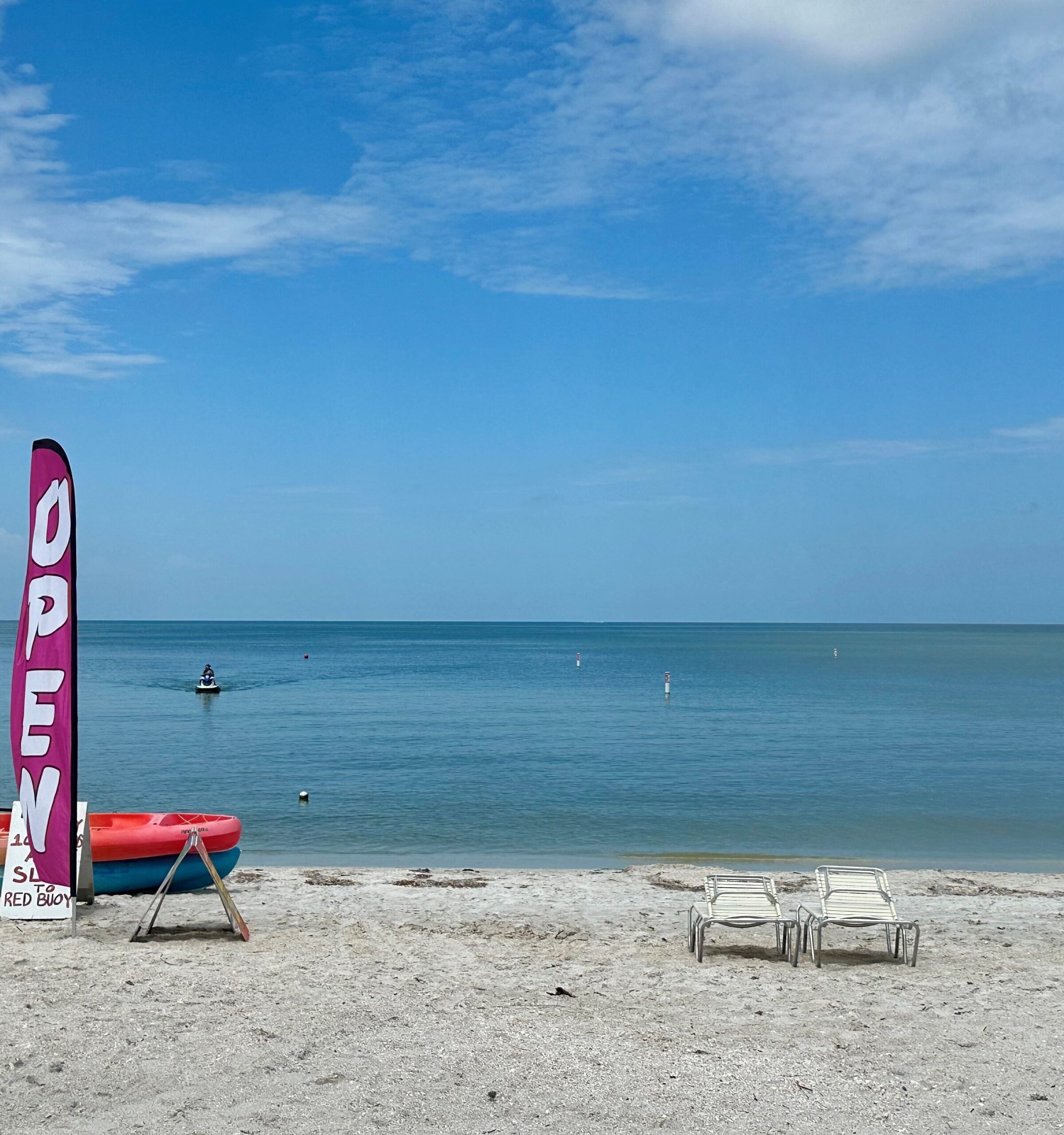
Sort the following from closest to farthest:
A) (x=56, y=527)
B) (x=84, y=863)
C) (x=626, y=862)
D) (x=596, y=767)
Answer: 1. (x=56, y=527)
2. (x=84, y=863)
3. (x=626, y=862)
4. (x=596, y=767)

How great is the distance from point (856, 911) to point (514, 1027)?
12.9 feet

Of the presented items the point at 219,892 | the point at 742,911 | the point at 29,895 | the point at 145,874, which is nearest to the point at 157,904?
the point at 219,892

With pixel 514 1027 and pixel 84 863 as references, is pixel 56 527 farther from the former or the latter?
pixel 514 1027

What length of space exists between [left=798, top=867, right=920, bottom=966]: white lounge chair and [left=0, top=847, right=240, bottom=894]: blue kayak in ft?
23.7

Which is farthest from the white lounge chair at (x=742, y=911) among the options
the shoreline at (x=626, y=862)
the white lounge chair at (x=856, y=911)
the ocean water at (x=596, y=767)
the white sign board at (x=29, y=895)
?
the ocean water at (x=596, y=767)

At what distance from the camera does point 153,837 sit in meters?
13.5

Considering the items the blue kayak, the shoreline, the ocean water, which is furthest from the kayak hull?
the ocean water

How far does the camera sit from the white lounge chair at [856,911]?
33.4 feet

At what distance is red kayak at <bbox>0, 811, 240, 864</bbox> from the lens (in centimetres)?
1319

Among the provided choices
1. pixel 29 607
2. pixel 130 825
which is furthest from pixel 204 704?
pixel 29 607

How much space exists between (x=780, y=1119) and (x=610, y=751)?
1124 inches

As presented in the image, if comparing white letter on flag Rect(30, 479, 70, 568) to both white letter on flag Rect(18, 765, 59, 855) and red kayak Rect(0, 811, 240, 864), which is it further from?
red kayak Rect(0, 811, 240, 864)

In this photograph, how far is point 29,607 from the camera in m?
10.4

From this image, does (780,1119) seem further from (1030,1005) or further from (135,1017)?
(135,1017)
